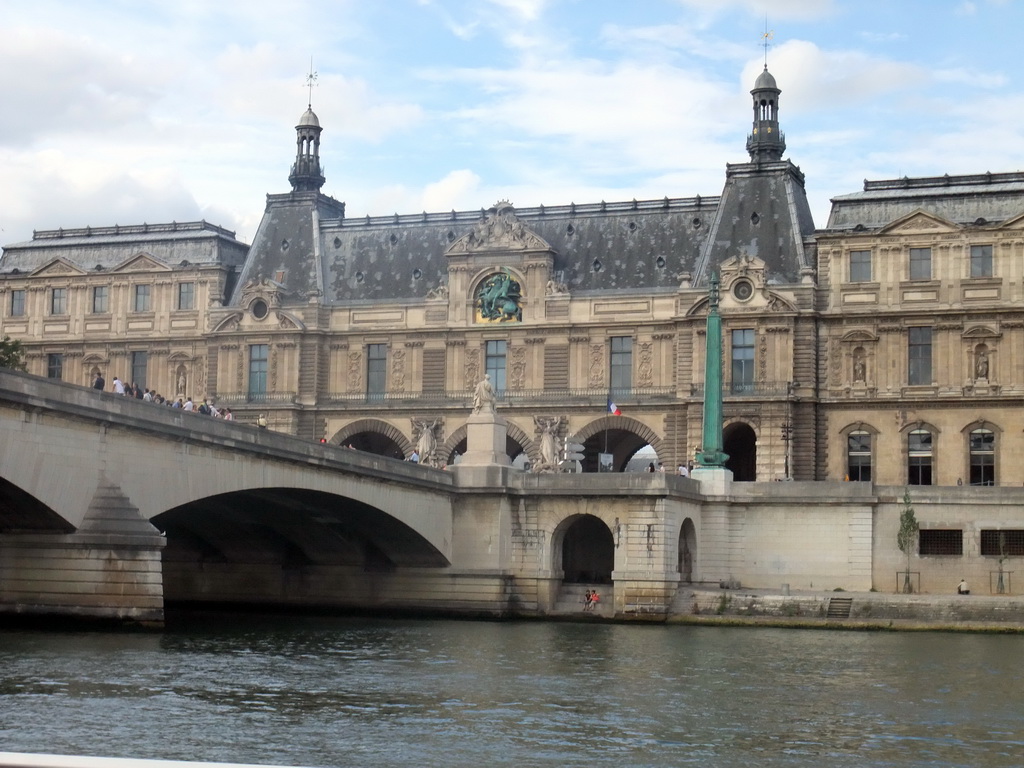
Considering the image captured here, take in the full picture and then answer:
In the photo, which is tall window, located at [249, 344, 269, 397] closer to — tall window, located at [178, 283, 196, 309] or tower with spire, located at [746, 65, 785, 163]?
tall window, located at [178, 283, 196, 309]

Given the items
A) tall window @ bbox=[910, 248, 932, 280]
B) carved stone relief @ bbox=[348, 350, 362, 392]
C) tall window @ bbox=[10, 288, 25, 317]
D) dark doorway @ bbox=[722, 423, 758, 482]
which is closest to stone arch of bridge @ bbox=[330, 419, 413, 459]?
carved stone relief @ bbox=[348, 350, 362, 392]

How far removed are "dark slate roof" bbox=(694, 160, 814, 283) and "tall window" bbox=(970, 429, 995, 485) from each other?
11075mm

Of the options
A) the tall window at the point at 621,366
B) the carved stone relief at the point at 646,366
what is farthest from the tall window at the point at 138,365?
the carved stone relief at the point at 646,366

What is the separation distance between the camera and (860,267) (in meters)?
83.8

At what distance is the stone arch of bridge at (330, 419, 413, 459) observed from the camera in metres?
90.4

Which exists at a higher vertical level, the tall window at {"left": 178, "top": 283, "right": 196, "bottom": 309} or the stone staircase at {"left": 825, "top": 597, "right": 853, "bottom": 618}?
the tall window at {"left": 178, "top": 283, "right": 196, "bottom": 309}

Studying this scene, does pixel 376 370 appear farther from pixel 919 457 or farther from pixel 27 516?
pixel 27 516

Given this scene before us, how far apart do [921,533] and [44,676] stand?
40829 millimetres

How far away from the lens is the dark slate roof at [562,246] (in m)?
89.1

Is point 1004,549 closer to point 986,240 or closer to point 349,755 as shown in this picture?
point 986,240

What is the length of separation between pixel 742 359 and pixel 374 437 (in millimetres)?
20485

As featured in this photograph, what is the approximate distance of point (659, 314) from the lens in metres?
87.2

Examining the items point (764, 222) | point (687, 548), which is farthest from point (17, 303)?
point (687, 548)

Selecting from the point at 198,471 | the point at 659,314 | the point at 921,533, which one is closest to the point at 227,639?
the point at 198,471
